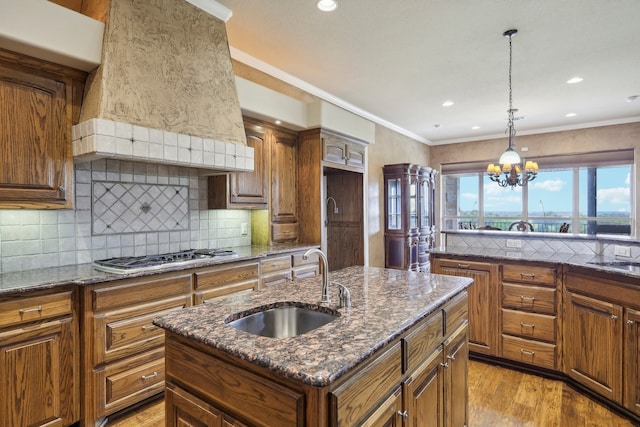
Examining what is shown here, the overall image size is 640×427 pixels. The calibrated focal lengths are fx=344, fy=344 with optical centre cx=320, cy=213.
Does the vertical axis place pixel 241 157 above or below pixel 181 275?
above

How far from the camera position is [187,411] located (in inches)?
49.9

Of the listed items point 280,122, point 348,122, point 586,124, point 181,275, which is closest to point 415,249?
point 348,122

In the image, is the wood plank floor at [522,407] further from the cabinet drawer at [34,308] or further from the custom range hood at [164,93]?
the custom range hood at [164,93]

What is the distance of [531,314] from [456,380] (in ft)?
4.62

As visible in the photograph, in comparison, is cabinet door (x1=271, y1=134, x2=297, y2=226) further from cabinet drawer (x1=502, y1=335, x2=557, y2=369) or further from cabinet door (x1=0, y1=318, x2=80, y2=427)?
cabinet drawer (x1=502, y1=335, x2=557, y2=369)

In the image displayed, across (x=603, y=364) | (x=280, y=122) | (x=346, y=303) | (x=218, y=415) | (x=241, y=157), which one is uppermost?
(x=280, y=122)

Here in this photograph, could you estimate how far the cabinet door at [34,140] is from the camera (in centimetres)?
200

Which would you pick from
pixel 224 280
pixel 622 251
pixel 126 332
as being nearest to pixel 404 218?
pixel 622 251

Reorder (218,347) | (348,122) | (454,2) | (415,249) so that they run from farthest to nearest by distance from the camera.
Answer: (415,249) → (348,122) → (454,2) → (218,347)

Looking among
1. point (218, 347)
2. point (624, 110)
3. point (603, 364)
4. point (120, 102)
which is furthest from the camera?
point (624, 110)

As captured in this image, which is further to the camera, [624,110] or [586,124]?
[586,124]

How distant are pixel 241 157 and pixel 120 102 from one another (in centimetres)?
97

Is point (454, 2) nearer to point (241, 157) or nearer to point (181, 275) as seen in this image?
point (241, 157)

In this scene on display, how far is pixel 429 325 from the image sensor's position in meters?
1.52
